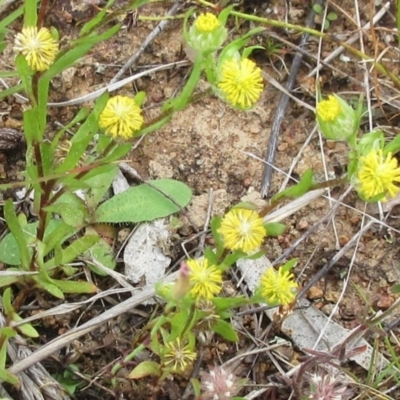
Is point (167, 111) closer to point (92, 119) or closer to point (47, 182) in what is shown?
point (92, 119)

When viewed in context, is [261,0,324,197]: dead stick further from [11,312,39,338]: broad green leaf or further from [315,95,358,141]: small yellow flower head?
[11,312,39,338]: broad green leaf

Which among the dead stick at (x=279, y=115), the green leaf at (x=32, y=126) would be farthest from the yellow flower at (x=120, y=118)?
the dead stick at (x=279, y=115)

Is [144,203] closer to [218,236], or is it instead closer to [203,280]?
[218,236]

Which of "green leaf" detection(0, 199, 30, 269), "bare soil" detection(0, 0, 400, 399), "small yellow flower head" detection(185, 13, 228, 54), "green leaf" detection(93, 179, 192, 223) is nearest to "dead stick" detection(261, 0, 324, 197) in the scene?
"bare soil" detection(0, 0, 400, 399)

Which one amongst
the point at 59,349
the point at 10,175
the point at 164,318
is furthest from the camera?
the point at 10,175

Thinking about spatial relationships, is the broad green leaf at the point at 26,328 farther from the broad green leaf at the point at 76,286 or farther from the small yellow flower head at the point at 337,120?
the small yellow flower head at the point at 337,120

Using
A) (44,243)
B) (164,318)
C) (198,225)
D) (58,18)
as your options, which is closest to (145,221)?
(198,225)
